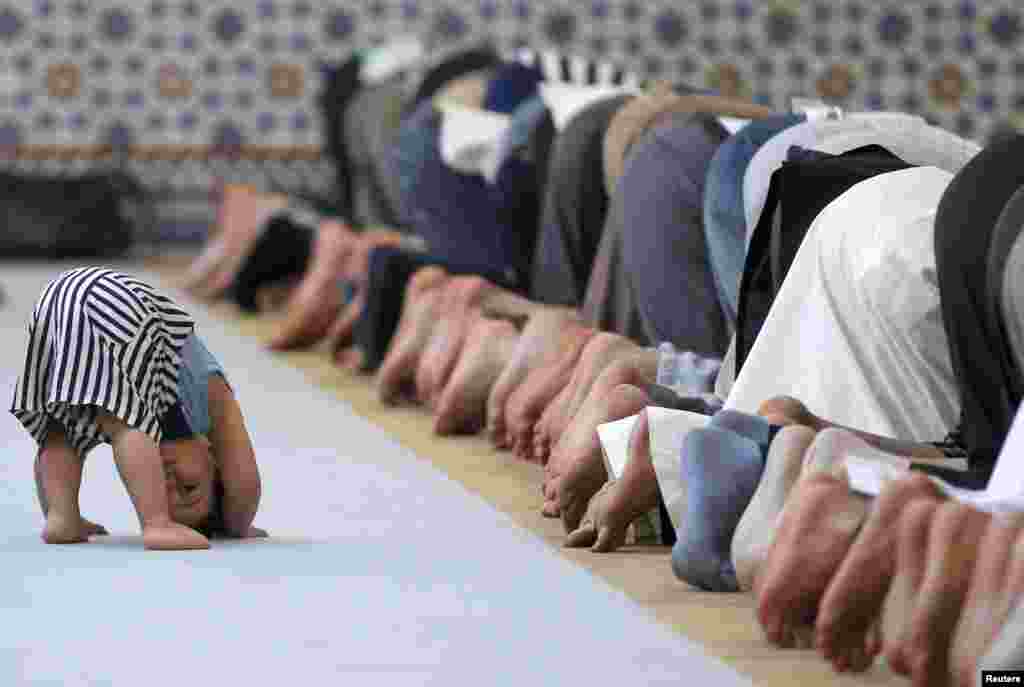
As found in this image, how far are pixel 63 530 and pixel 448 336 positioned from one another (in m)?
2.41

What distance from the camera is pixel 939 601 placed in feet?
10.8

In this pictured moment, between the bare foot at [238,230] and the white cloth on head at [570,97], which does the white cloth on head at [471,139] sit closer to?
the white cloth on head at [570,97]

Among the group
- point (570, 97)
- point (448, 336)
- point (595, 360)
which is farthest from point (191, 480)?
point (570, 97)

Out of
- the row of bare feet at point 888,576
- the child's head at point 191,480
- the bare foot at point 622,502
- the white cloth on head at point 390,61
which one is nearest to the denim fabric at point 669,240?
the bare foot at point 622,502

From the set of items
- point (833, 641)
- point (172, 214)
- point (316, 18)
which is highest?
point (833, 641)

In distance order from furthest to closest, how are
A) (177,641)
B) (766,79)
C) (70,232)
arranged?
(766,79) < (70,232) < (177,641)

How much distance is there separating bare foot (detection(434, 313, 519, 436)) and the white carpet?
2.80 ft

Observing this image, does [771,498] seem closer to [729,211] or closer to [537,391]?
[729,211]

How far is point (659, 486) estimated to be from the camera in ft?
14.7

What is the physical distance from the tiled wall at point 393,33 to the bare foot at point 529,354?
8165 millimetres

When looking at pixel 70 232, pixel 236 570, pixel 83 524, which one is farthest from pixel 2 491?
pixel 70 232

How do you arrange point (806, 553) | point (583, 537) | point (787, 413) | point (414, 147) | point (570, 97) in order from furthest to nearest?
1. point (414, 147)
2. point (570, 97)
3. point (583, 537)
4. point (787, 413)
5. point (806, 553)

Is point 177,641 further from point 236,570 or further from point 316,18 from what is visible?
point 316,18

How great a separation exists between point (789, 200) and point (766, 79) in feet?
31.7
